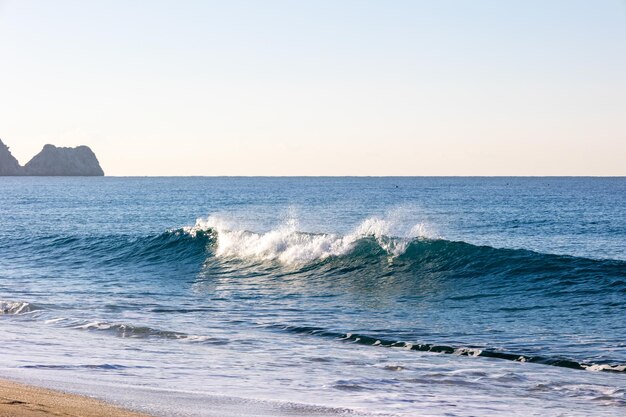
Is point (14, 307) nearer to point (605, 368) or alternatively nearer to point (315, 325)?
point (315, 325)

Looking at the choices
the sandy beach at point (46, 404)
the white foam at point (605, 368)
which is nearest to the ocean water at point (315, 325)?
the white foam at point (605, 368)

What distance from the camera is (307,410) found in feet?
28.8

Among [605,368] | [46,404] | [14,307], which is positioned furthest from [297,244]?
[46,404]

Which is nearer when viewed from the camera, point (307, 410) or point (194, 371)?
point (307, 410)

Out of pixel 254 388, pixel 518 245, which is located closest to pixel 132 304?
pixel 254 388

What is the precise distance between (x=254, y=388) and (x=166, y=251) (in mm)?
20167

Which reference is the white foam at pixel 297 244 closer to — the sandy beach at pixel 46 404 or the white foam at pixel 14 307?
the white foam at pixel 14 307

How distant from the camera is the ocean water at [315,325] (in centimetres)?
979

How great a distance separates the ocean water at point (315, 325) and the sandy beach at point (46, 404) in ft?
1.66

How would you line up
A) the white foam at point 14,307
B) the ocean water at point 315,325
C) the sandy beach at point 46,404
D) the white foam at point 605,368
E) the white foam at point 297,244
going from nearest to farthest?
the sandy beach at point 46,404 < the ocean water at point 315,325 < the white foam at point 605,368 < the white foam at point 14,307 < the white foam at point 297,244

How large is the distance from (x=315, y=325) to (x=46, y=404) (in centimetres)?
798

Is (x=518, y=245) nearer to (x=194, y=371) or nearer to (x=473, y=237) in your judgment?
(x=473, y=237)

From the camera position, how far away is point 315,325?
50.2ft

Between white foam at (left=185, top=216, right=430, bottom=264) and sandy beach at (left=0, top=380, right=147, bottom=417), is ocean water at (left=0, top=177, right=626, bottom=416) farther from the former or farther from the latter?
sandy beach at (left=0, top=380, right=147, bottom=417)
